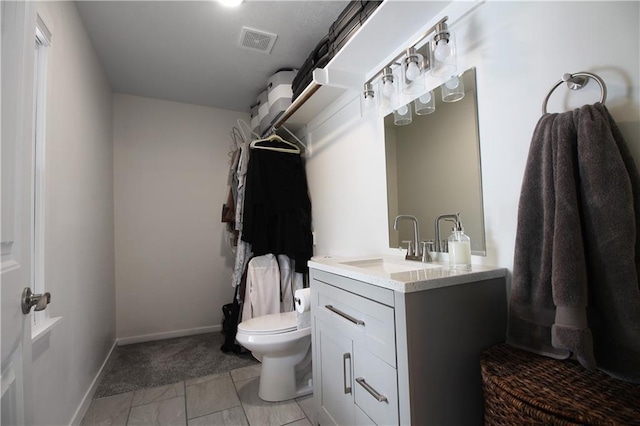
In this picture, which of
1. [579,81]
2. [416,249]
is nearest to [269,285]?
[416,249]

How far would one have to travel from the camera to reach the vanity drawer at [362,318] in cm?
103

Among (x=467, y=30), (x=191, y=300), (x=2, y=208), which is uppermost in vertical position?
(x=467, y=30)

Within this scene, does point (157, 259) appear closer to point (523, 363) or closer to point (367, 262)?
point (367, 262)

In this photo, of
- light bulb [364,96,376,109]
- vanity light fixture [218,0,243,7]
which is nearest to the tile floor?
light bulb [364,96,376,109]

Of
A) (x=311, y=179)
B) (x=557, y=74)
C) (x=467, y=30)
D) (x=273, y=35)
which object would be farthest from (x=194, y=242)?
(x=557, y=74)

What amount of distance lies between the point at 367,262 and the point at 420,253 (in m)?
0.28

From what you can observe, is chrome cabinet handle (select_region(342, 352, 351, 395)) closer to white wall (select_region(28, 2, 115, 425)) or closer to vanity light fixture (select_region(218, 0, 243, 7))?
white wall (select_region(28, 2, 115, 425))

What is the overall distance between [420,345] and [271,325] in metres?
1.13

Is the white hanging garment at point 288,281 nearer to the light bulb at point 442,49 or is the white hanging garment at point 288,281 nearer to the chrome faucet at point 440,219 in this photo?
the chrome faucet at point 440,219

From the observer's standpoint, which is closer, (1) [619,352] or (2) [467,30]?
(1) [619,352]

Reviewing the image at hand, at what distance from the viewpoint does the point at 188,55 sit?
2297 mm

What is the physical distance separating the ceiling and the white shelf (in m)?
0.39

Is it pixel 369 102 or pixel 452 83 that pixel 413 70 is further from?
pixel 369 102

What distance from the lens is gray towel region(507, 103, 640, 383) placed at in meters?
0.77
